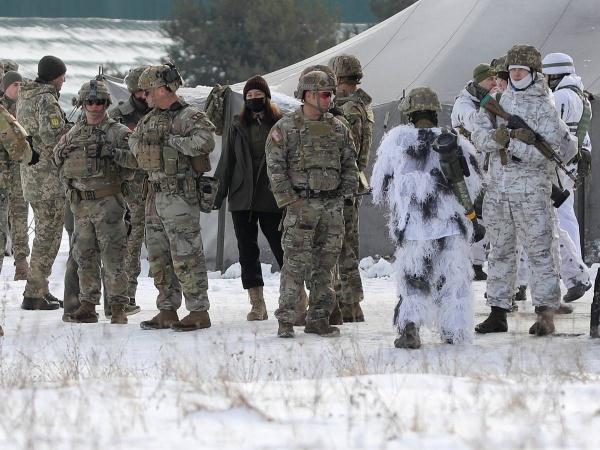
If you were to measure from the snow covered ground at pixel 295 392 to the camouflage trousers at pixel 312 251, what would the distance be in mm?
256

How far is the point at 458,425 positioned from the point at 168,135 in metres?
4.45

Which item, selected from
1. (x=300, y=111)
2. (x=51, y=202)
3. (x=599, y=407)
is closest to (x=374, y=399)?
(x=599, y=407)

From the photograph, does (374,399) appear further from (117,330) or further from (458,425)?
(117,330)

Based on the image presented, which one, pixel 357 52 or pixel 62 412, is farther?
pixel 357 52

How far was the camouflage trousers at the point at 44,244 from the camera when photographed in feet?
34.8

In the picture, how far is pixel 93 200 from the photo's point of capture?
9.45 metres

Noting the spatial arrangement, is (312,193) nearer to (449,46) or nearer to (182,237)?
(182,237)

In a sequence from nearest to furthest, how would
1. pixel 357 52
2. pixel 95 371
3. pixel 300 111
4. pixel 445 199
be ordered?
pixel 95 371 < pixel 445 199 < pixel 300 111 < pixel 357 52

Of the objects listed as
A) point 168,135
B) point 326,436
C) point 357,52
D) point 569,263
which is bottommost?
point 326,436

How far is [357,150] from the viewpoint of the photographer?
9.59 metres

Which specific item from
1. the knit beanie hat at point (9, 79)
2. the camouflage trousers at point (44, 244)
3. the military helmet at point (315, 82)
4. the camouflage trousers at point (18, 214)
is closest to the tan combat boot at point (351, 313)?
the military helmet at point (315, 82)

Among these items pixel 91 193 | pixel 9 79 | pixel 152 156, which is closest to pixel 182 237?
pixel 152 156

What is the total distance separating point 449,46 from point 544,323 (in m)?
8.11

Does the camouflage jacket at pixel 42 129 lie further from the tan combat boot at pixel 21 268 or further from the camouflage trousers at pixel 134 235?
the tan combat boot at pixel 21 268
